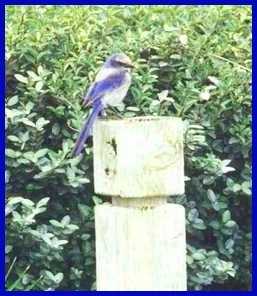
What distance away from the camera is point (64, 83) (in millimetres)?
4227

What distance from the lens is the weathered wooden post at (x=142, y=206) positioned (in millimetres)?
3125

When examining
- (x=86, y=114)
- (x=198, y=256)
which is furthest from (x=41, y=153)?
(x=198, y=256)

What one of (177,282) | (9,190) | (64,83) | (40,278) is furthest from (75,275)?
(177,282)

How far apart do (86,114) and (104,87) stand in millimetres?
306

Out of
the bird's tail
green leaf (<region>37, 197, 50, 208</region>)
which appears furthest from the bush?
the bird's tail

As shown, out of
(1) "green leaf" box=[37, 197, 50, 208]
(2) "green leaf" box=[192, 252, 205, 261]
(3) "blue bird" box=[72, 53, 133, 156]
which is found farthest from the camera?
(2) "green leaf" box=[192, 252, 205, 261]

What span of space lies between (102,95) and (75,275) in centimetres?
88

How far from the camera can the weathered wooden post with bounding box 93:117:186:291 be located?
3.12m

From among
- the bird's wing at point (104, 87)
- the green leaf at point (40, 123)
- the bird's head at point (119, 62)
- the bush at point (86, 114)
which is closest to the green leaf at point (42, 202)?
the bush at point (86, 114)

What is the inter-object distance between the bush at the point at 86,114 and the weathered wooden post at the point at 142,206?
897 millimetres

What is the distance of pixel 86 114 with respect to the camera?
163 inches

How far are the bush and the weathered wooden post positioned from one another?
897mm

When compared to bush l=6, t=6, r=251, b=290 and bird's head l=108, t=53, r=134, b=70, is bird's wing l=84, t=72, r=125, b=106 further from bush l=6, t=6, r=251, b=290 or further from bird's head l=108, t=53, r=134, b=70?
bush l=6, t=6, r=251, b=290

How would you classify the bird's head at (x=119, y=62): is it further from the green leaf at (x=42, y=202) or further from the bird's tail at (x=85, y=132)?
the green leaf at (x=42, y=202)
